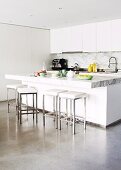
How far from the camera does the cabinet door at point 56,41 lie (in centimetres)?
789

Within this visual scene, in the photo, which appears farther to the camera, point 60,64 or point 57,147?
point 60,64

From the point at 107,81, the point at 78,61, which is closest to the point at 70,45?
the point at 78,61

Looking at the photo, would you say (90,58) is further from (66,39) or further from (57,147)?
(57,147)

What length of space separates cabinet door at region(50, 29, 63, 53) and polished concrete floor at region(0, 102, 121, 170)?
12.5 ft

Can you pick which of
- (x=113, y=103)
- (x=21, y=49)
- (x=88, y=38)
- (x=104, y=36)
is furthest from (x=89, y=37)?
(x=113, y=103)

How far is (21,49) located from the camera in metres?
7.40

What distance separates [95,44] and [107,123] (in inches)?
122

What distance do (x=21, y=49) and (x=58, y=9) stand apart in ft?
9.09

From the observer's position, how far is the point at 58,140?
3822mm

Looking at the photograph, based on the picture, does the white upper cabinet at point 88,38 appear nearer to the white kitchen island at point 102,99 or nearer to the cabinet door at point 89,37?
the cabinet door at point 89,37

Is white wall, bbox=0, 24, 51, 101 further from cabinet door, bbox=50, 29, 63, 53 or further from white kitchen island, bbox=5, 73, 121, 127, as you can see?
white kitchen island, bbox=5, 73, 121, 127

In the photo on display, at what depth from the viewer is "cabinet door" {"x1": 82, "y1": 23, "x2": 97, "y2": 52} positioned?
22.6 ft

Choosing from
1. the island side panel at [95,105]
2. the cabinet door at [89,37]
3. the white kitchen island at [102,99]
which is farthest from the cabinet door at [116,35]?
the island side panel at [95,105]

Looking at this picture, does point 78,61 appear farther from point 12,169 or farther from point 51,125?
point 12,169
